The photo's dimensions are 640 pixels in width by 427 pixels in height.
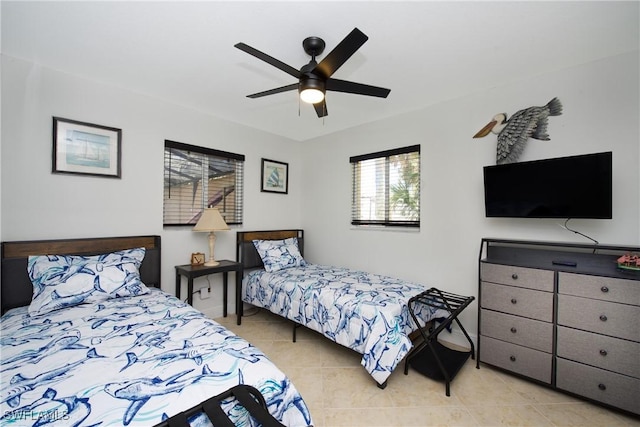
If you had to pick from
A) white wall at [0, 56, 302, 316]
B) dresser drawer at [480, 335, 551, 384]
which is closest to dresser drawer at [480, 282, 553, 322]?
dresser drawer at [480, 335, 551, 384]

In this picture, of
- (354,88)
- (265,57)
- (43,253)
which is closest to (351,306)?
(354,88)

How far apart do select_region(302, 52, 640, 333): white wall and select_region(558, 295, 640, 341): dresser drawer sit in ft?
1.70

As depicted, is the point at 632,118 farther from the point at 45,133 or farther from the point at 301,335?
the point at 45,133

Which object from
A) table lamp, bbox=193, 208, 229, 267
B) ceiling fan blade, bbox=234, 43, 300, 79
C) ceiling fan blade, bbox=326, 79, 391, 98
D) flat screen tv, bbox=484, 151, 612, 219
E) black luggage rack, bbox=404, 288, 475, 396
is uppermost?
ceiling fan blade, bbox=234, 43, 300, 79

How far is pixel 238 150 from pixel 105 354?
2706 mm

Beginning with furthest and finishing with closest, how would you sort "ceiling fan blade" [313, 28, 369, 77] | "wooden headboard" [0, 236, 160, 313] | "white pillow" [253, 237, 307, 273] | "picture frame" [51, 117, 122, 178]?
"white pillow" [253, 237, 307, 273]
"picture frame" [51, 117, 122, 178]
"wooden headboard" [0, 236, 160, 313]
"ceiling fan blade" [313, 28, 369, 77]

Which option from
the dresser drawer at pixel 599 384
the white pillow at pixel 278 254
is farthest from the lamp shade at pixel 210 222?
the dresser drawer at pixel 599 384

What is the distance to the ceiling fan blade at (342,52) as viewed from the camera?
138 centimetres

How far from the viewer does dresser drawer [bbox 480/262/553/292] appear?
6.66 ft

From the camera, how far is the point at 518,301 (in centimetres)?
215

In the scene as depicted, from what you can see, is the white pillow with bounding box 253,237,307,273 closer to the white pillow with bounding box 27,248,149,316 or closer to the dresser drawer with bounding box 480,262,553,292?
the white pillow with bounding box 27,248,149,316

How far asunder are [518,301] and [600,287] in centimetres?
49

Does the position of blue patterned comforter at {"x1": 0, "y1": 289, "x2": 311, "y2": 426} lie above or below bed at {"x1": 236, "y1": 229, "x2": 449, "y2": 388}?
above

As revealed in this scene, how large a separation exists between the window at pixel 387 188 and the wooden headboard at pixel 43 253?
7.80 feet
